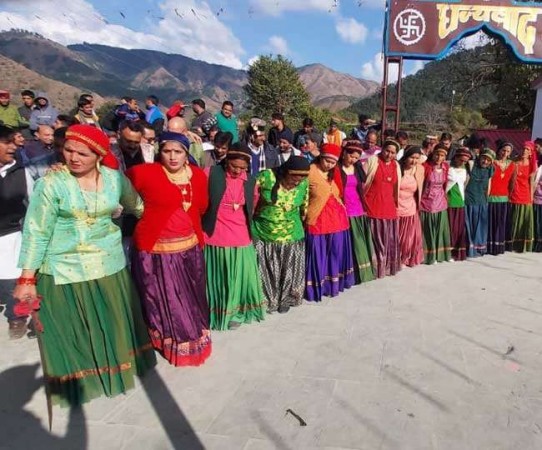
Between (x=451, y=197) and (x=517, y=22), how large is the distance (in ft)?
15.0

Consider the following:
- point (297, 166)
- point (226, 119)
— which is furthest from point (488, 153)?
point (226, 119)

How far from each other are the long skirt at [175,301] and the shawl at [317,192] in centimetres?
146

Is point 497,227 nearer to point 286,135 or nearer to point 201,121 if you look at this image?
point 286,135

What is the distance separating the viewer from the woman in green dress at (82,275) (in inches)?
98.3

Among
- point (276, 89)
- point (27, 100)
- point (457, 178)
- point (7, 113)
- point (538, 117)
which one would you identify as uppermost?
point (276, 89)

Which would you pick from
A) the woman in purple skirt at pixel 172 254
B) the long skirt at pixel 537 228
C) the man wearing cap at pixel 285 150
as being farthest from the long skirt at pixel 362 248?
the long skirt at pixel 537 228

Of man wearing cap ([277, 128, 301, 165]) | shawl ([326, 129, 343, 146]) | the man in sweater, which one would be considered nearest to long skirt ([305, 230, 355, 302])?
man wearing cap ([277, 128, 301, 165])

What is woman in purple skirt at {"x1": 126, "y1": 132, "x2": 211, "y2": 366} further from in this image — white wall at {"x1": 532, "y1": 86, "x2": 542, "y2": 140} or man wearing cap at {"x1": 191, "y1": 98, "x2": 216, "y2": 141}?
white wall at {"x1": 532, "y1": 86, "x2": 542, "y2": 140}

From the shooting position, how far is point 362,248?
497 cm

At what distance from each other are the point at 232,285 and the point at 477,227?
3.84m

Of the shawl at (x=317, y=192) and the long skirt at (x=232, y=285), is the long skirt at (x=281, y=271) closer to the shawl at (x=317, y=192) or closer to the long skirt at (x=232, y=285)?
the long skirt at (x=232, y=285)

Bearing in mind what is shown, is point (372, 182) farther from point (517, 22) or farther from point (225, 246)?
point (517, 22)

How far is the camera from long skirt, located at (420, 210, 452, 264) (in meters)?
5.70

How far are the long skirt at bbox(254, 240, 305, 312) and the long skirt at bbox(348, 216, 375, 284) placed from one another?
0.86 m
